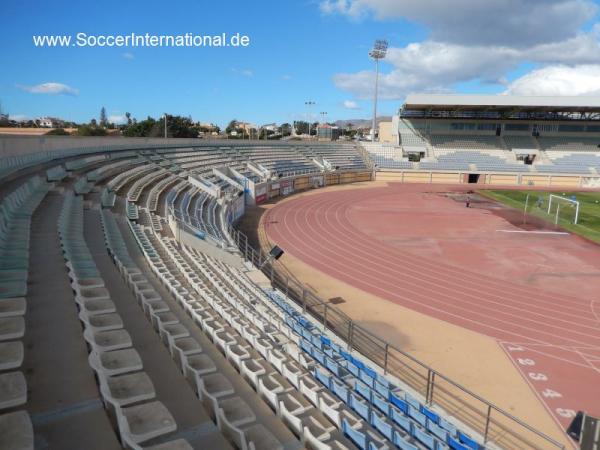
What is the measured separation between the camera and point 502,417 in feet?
27.0

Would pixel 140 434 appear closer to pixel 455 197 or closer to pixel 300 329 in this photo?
pixel 300 329

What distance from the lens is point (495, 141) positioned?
2217 inches

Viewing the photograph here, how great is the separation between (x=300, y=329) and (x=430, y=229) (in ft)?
61.0

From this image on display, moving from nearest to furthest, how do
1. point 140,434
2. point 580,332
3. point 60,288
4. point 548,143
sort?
point 140,434 → point 60,288 → point 580,332 → point 548,143

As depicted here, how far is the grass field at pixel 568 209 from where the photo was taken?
26431 millimetres

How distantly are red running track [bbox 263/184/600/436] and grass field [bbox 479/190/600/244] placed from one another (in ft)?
10.5

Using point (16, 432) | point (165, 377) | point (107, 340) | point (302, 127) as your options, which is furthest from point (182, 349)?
point (302, 127)

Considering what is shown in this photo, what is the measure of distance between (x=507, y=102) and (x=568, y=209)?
1999 centimetres

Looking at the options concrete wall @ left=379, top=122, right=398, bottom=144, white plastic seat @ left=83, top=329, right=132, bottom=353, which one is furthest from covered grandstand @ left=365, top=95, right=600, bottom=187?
white plastic seat @ left=83, top=329, right=132, bottom=353

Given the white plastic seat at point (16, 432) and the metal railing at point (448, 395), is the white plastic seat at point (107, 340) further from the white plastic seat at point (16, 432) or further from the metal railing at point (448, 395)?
the metal railing at point (448, 395)

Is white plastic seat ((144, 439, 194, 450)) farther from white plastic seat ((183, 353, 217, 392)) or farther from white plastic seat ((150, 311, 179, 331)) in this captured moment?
white plastic seat ((150, 311, 179, 331))

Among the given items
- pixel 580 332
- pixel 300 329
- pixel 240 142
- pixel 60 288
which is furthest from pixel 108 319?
pixel 240 142

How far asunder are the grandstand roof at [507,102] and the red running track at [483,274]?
21.3m

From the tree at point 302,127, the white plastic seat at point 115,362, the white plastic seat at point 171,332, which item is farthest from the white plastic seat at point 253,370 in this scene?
the tree at point 302,127
